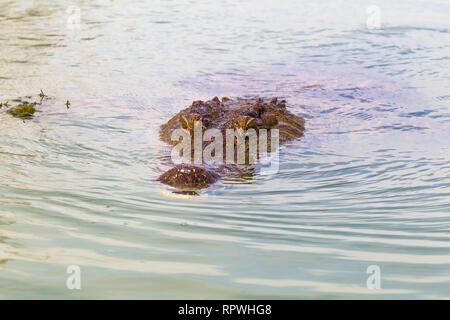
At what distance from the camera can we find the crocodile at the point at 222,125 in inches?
233

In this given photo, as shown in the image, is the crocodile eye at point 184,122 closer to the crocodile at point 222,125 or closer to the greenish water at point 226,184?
the crocodile at point 222,125

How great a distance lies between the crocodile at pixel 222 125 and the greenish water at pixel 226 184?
23 centimetres

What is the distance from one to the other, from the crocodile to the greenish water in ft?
0.77

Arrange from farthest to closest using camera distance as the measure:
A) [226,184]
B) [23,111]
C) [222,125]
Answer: [23,111] < [222,125] < [226,184]

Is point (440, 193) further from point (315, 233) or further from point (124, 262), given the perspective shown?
point (124, 262)

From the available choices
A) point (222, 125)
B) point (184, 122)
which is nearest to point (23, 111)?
point (184, 122)

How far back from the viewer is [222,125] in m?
7.71

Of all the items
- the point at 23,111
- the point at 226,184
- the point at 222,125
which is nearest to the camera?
the point at 226,184

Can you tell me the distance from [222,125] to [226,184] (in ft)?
5.65

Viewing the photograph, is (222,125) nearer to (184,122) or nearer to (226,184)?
(184,122)

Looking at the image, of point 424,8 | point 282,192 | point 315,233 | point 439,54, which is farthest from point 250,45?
point 315,233

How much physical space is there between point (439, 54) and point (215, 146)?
30.5ft

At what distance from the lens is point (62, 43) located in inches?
583

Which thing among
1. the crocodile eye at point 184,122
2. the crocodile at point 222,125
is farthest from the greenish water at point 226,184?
the crocodile eye at point 184,122
